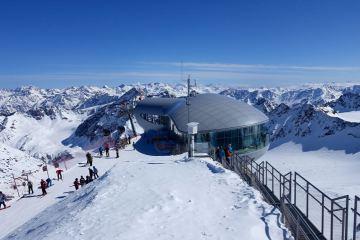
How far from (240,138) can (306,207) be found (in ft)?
72.2

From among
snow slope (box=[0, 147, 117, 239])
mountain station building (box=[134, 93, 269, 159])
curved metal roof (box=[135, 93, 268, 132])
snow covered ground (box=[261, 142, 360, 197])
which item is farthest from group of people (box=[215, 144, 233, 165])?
snow covered ground (box=[261, 142, 360, 197])

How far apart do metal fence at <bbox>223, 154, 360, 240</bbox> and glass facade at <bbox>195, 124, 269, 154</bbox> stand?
517 inches

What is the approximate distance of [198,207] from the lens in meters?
13.6

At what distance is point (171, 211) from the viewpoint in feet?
43.5

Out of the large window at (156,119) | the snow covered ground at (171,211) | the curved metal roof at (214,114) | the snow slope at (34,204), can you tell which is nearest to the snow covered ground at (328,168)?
the curved metal roof at (214,114)

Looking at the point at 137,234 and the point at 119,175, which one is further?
the point at 119,175

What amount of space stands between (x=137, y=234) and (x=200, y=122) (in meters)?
23.2

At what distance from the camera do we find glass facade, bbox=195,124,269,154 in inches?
1294

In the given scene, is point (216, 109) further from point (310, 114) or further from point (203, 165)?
point (310, 114)

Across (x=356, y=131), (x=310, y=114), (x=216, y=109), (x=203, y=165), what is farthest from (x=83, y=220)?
(x=310, y=114)

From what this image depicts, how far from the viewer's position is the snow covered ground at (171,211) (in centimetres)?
1147

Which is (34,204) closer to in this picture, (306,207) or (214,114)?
(214,114)

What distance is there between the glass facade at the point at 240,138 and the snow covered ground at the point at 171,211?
12840mm

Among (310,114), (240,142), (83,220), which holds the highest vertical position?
(83,220)
